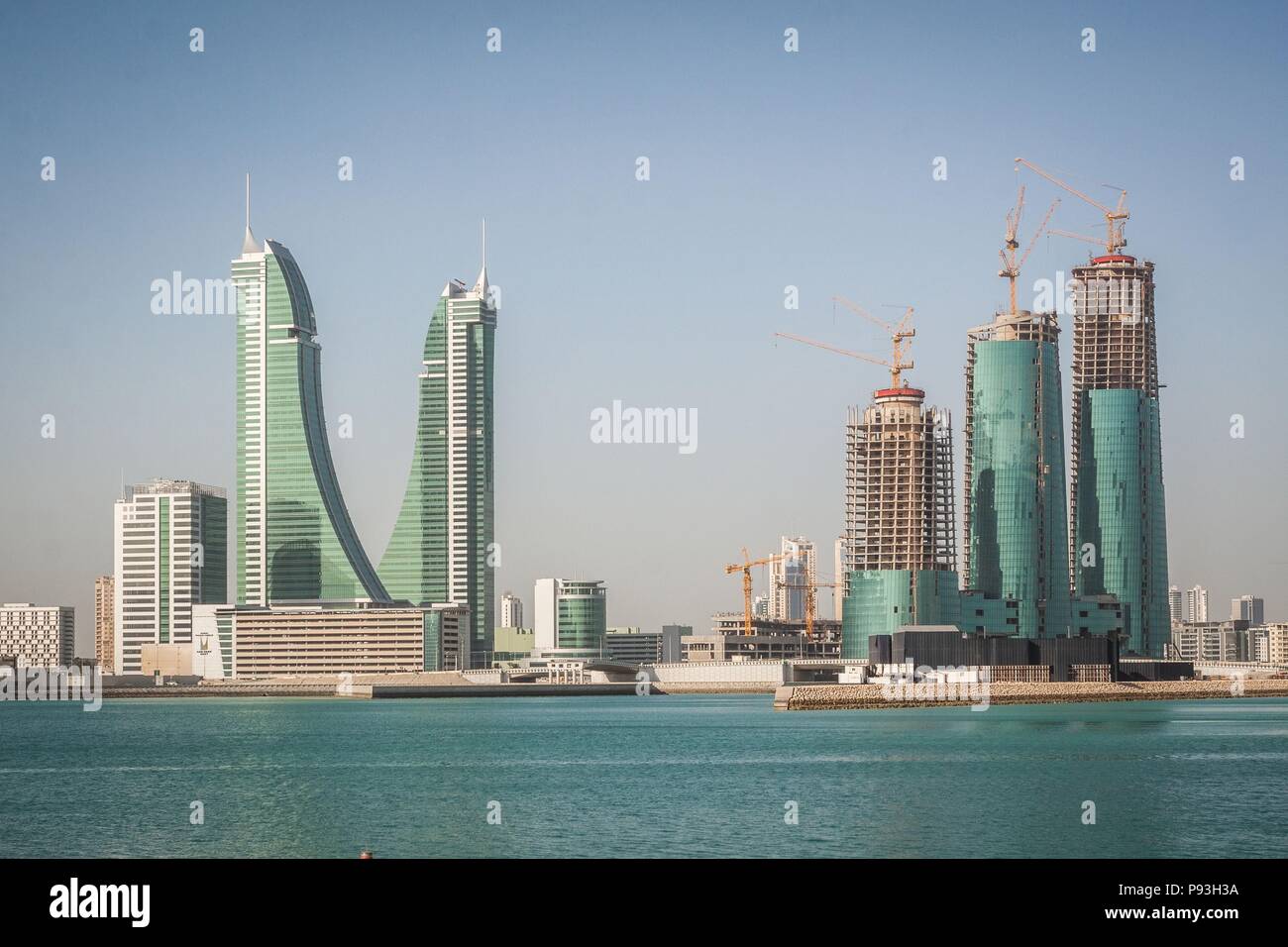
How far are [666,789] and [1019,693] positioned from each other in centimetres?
10087

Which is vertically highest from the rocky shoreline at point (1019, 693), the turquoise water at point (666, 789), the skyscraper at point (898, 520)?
the skyscraper at point (898, 520)

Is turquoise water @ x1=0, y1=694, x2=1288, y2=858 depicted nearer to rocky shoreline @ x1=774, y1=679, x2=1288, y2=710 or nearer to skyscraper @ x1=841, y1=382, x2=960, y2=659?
rocky shoreline @ x1=774, y1=679, x2=1288, y2=710

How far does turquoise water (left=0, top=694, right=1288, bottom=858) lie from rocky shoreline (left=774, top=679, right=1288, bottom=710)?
67.6 feet

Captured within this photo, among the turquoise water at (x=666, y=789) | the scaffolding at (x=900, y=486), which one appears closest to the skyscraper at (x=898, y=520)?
the scaffolding at (x=900, y=486)

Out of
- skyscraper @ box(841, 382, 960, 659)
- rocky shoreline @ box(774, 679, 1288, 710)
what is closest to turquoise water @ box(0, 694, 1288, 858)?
rocky shoreline @ box(774, 679, 1288, 710)

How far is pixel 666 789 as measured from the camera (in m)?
60.2

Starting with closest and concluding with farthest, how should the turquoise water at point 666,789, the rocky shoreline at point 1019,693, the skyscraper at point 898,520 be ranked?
the turquoise water at point 666,789 → the rocky shoreline at point 1019,693 → the skyscraper at point 898,520

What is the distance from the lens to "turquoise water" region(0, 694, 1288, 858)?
146ft

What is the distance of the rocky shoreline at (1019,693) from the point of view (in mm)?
136625

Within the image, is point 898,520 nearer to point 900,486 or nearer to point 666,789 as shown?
point 900,486

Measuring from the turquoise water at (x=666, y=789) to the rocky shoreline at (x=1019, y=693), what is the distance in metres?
20.6

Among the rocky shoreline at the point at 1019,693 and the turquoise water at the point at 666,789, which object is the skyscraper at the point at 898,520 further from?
the turquoise water at the point at 666,789
